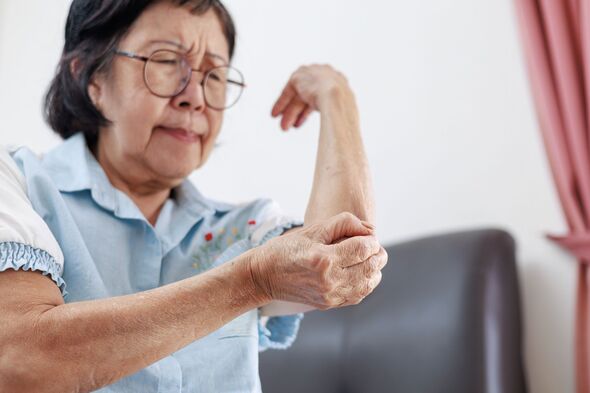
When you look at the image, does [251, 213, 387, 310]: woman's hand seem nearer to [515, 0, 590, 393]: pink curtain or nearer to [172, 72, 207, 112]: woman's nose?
[172, 72, 207, 112]: woman's nose

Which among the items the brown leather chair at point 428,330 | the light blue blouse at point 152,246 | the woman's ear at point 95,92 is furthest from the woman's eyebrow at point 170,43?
the brown leather chair at point 428,330

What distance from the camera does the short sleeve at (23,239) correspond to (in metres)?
0.89

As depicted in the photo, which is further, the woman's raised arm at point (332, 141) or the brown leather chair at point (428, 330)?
the brown leather chair at point (428, 330)

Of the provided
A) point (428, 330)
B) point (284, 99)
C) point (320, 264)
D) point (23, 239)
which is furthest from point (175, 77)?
point (428, 330)

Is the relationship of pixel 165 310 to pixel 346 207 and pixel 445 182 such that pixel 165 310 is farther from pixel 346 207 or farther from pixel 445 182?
pixel 445 182

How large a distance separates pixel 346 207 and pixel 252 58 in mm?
1583

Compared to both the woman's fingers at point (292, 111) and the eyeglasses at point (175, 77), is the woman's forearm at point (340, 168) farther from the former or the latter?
the eyeglasses at point (175, 77)

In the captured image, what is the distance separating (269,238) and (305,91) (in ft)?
1.03

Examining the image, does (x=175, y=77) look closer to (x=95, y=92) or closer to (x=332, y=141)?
(x=95, y=92)

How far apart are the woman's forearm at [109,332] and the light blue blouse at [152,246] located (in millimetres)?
134

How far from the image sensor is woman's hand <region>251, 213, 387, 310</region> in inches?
34.1

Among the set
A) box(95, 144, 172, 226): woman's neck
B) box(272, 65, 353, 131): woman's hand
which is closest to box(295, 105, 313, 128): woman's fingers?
box(272, 65, 353, 131): woman's hand

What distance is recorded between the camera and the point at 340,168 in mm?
1220

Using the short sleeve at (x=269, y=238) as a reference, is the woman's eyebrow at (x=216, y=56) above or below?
above
